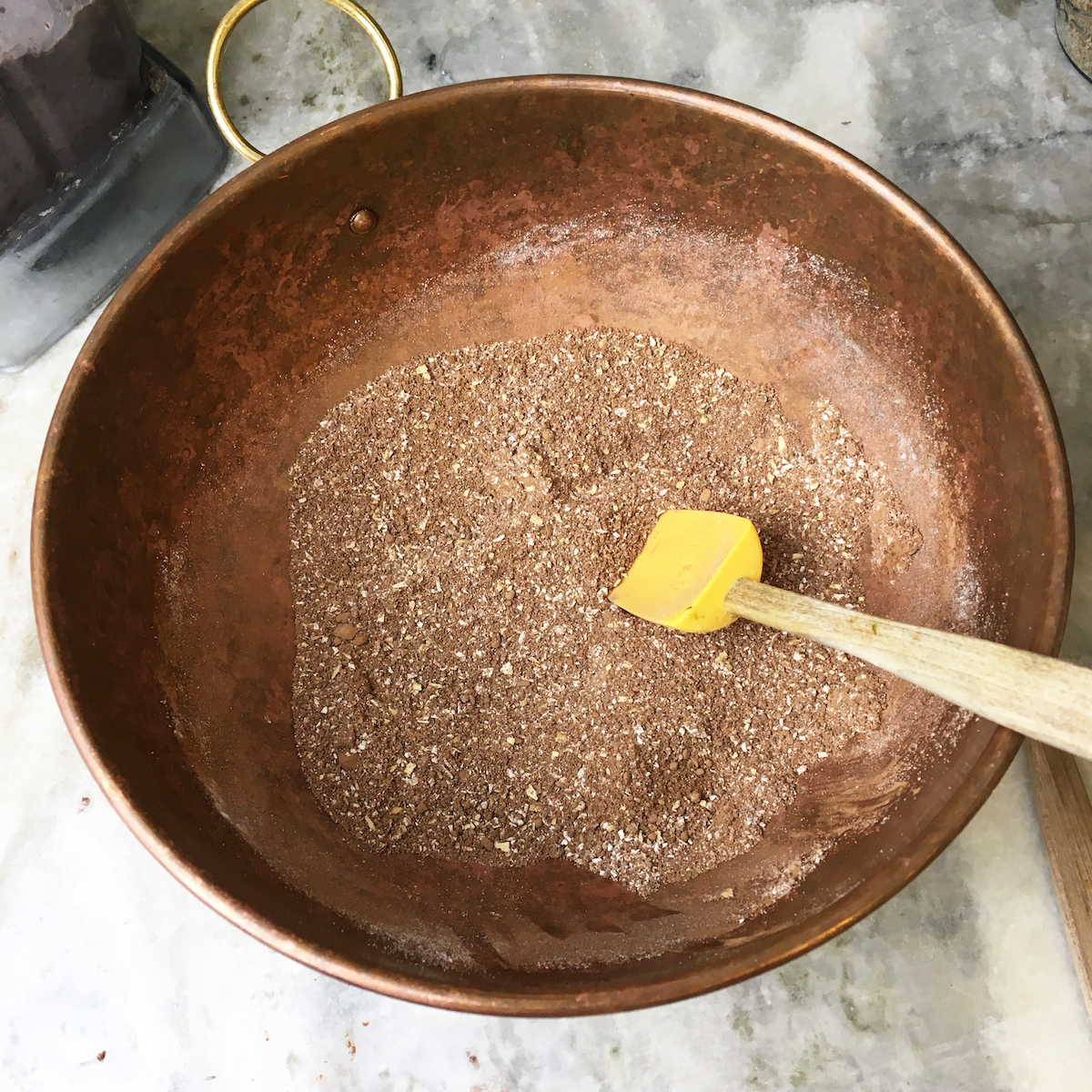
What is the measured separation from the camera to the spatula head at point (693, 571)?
1.05 meters

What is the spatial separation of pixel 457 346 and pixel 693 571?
0.52 meters

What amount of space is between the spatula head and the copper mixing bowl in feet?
0.75

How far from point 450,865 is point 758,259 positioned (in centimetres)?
91

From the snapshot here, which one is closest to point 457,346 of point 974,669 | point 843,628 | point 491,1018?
point 843,628

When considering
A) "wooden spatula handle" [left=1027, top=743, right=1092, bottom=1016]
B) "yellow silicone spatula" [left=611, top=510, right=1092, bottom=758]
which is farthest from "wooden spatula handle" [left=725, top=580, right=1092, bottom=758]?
"wooden spatula handle" [left=1027, top=743, right=1092, bottom=1016]

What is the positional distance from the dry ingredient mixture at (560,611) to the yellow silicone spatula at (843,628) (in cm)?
9

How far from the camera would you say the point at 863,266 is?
45.0 inches

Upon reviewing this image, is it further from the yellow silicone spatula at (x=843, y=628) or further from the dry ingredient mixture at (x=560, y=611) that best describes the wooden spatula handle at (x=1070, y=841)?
the yellow silicone spatula at (x=843, y=628)

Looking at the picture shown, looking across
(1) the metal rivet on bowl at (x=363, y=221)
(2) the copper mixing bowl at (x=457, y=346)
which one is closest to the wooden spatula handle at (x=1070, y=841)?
(2) the copper mixing bowl at (x=457, y=346)

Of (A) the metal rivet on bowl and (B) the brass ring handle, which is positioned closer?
(B) the brass ring handle

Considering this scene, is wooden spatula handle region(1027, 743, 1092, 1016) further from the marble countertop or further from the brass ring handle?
the brass ring handle

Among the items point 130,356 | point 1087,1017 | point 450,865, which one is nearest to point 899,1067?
point 1087,1017

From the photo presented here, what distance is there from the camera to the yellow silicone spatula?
74 cm

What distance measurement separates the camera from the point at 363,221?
1195 mm
